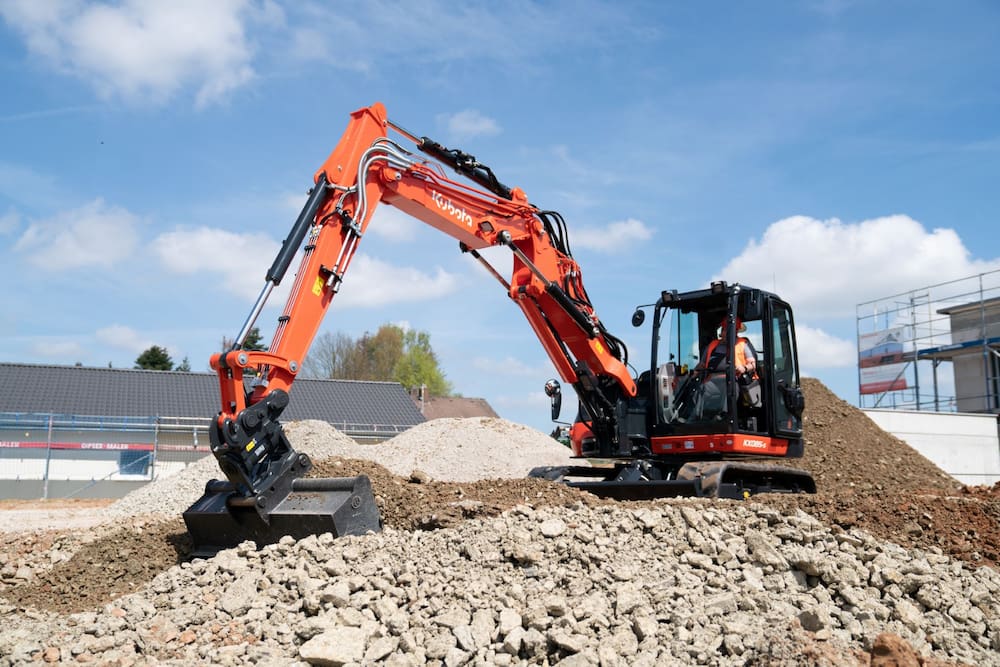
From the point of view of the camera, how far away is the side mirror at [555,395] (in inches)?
411

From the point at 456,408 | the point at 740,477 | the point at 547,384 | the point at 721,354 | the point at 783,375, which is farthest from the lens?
the point at 456,408

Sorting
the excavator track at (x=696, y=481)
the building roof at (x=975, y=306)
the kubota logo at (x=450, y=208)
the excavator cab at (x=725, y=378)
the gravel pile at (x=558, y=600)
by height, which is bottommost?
the gravel pile at (x=558, y=600)

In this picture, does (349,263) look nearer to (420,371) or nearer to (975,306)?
(975,306)

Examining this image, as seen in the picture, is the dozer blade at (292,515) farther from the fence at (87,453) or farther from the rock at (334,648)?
the fence at (87,453)

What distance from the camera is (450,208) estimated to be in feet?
30.4

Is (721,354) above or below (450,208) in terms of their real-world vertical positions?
below

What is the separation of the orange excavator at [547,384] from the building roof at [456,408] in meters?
35.0

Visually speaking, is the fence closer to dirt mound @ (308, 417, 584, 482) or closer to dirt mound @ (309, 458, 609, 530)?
dirt mound @ (308, 417, 584, 482)

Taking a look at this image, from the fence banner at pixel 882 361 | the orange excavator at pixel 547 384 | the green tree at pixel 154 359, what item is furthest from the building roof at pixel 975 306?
the green tree at pixel 154 359

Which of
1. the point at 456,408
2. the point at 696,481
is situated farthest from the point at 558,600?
the point at 456,408

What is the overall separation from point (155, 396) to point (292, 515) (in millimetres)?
26238

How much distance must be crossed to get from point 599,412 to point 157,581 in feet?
16.9

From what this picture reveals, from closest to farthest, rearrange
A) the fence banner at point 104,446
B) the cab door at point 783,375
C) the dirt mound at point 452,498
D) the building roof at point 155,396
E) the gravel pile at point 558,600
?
the gravel pile at point 558,600 < the dirt mound at point 452,498 < the cab door at point 783,375 < the fence banner at point 104,446 < the building roof at point 155,396

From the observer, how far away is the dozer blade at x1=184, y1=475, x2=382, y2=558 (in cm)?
704
